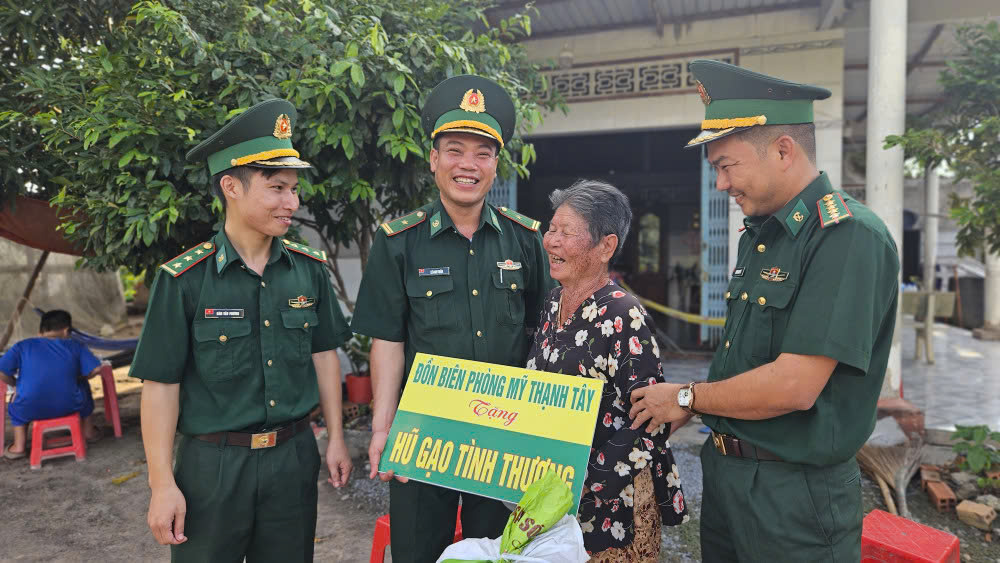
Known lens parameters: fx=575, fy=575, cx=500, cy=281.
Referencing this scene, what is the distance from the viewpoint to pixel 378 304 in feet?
6.69

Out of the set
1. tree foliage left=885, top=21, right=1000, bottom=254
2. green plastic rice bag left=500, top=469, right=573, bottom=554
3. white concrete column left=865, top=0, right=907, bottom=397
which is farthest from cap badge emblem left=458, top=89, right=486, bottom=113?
white concrete column left=865, top=0, right=907, bottom=397

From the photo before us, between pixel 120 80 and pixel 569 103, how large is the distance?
507cm

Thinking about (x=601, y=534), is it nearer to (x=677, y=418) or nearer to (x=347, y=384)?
(x=677, y=418)

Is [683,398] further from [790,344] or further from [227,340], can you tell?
[227,340]

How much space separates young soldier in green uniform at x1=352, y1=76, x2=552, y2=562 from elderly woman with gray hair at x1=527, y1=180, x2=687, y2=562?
30 centimetres

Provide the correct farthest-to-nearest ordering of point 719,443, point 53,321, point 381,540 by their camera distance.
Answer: point 53,321 < point 381,540 < point 719,443

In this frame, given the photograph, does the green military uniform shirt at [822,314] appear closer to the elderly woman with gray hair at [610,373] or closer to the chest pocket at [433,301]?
the elderly woman with gray hair at [610,373]

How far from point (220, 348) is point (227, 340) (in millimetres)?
32

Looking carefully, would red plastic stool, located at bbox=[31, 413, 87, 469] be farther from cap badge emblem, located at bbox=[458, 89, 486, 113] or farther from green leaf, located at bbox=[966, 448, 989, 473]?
green leaf, located at bbox=[966, 448, 989, 473]

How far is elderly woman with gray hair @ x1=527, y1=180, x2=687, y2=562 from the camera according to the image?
1653mm

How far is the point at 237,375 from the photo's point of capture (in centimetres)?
189

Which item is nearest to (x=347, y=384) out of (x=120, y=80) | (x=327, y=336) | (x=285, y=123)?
(x=120, y=80)

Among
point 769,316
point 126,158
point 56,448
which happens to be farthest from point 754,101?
point 56,448

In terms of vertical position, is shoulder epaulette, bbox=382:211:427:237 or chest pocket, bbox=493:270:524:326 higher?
shoulder epaulette, bbox=382:211:427:237
